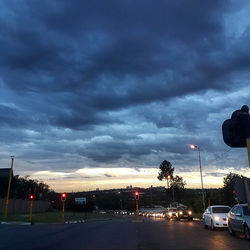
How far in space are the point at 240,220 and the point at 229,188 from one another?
34.2 metres

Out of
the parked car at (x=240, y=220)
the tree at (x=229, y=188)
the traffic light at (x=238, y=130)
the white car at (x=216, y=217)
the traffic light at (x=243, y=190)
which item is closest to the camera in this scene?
the traffic light at (x=238, y=130)

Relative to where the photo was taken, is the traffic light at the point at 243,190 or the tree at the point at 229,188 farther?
the tree at the point at 229,188

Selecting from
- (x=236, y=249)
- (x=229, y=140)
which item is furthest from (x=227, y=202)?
(x=229, y=140)

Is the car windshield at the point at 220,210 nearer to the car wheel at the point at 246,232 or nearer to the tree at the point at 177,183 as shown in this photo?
the car wheel at the point at 246,232

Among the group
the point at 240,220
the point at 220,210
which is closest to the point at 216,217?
the point at 220,210

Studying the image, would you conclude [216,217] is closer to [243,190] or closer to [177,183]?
[243,190]

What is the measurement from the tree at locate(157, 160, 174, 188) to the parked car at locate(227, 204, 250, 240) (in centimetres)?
7225

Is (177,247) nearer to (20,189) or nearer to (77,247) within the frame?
(77,247)

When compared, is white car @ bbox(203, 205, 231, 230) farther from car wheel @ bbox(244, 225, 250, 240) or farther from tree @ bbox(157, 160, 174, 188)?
tree @ bbox(157, 160, 174, 188)

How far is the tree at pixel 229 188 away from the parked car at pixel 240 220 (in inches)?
1214

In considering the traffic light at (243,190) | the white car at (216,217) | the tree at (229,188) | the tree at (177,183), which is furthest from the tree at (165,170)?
the traffic light at (243,190)

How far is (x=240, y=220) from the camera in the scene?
15.3m

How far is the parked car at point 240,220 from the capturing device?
48.1ft

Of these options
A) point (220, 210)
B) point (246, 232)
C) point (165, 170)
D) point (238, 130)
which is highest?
point (165, 170)
